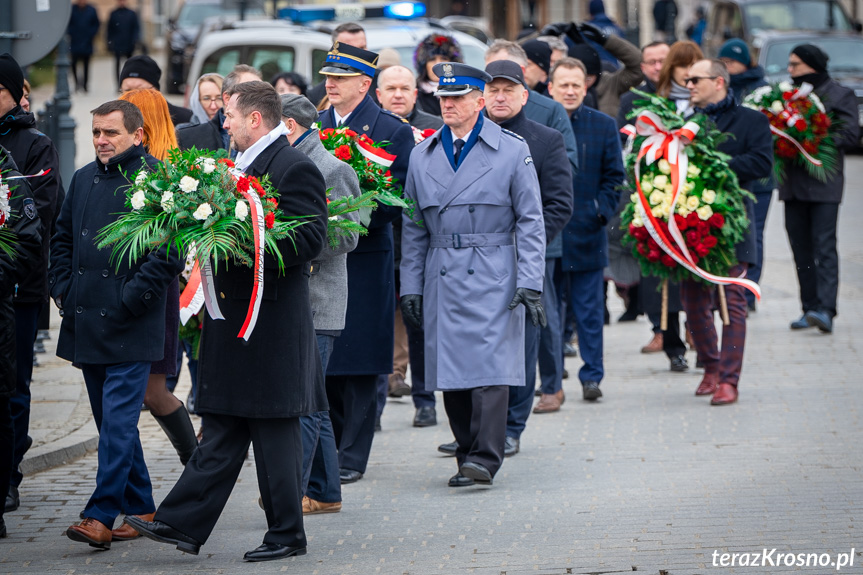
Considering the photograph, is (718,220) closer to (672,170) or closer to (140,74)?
(672,170)

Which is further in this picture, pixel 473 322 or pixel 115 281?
pixel 473 322

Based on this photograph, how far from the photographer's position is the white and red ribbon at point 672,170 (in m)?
9.06

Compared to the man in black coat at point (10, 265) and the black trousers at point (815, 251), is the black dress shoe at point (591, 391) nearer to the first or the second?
the black trousers at point (815, 251)

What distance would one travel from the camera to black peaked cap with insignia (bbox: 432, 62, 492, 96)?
277 inches

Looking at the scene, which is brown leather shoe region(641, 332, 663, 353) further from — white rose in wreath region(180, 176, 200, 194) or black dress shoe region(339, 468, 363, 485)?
white rose in wreath region(180, 176, 200, 194)

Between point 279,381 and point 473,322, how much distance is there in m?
1.57

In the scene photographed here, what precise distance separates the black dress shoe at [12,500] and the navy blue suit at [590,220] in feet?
13.3

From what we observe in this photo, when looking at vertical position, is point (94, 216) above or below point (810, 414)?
above

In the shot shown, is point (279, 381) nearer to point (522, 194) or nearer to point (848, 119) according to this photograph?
point (522, 194)

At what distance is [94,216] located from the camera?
6.04 m

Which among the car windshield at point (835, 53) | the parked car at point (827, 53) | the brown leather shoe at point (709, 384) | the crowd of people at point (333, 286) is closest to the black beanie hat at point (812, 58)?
the crowd of people at point (333, 286)

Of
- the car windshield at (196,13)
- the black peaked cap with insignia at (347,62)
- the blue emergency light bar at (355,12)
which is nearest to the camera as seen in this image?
the black peaked cap with insignia at (347,62)

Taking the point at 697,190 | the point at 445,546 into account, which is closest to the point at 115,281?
the point at 445,546

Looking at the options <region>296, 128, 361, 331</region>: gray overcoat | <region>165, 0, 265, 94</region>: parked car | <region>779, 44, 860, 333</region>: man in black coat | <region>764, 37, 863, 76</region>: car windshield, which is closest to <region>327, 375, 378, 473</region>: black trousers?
<region>296, 128, 361, 331</region>: gray overcoat
